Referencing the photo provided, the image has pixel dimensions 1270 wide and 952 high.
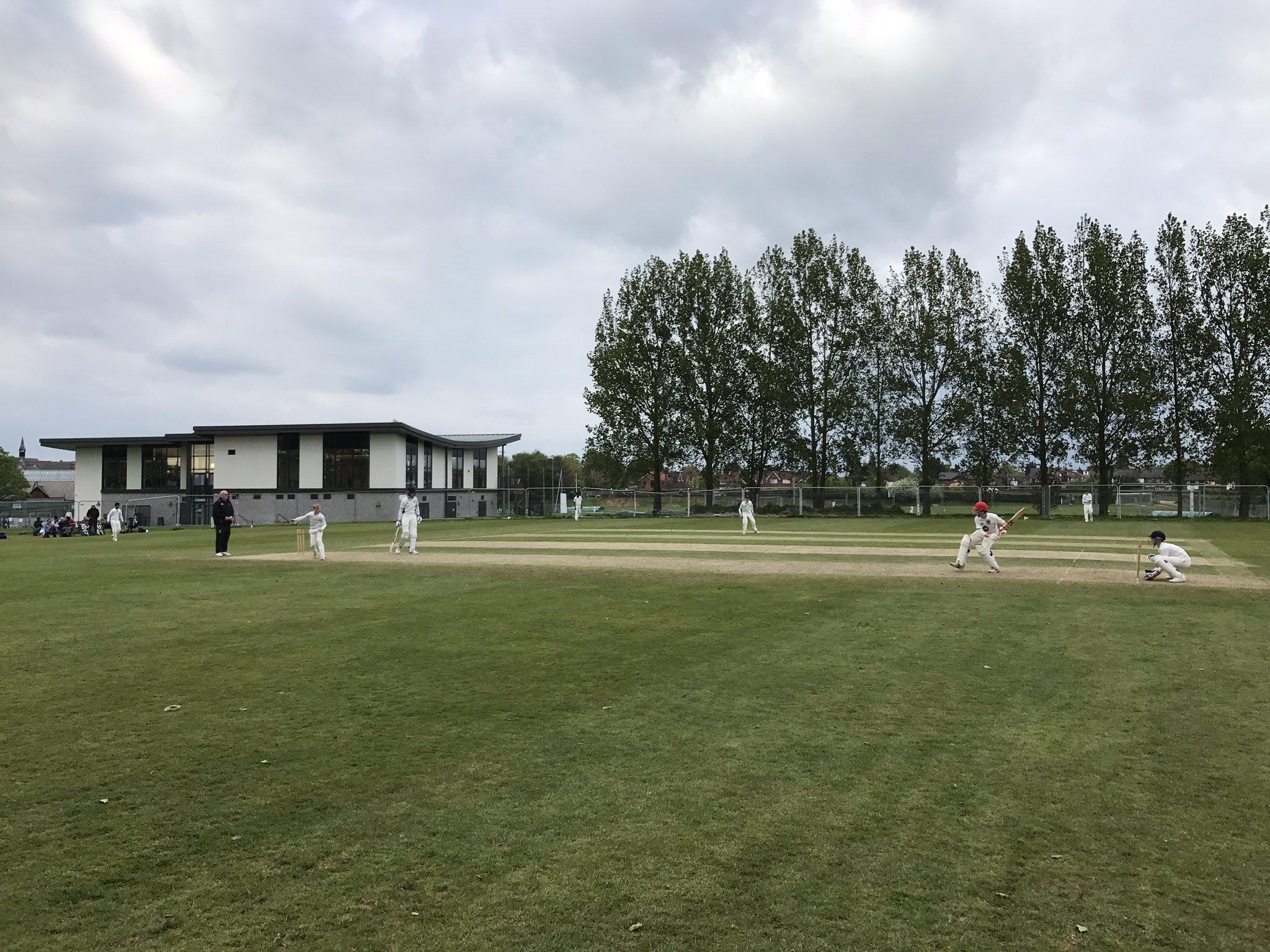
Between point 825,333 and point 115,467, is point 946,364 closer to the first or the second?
point 825,333

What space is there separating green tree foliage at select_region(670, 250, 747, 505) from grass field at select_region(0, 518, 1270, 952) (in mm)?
56527

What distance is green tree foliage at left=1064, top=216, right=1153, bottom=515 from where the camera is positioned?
5722 centimetres

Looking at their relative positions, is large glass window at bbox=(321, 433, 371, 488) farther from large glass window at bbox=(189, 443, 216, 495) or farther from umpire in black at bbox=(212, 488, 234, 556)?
umpire in black at bbox=(212, 488, 234, 556)

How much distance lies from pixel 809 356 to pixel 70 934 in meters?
67.1

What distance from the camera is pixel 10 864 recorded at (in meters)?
4.41

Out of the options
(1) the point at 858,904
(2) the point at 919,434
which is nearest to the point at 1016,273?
(2) the point at 919,434

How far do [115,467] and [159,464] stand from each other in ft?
14.6

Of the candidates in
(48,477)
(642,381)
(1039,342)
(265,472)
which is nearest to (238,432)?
(265,472)

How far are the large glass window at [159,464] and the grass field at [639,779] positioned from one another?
7145cm

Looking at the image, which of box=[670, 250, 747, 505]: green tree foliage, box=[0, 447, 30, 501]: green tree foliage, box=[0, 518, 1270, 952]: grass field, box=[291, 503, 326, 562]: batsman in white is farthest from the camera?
box=[0, 447, 30, 501]: green tree foliage

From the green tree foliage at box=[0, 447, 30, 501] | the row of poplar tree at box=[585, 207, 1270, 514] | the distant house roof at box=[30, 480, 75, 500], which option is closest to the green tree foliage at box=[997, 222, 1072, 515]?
the row of poplar tree at box=[585, 207, 1270, 514]

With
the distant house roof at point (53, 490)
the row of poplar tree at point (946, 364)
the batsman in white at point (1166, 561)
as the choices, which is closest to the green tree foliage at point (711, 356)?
the row of poplar tree at point (946, 364)

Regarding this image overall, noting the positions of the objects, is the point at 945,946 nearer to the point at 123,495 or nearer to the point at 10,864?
the point at 10,864

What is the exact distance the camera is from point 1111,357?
58.6 m
